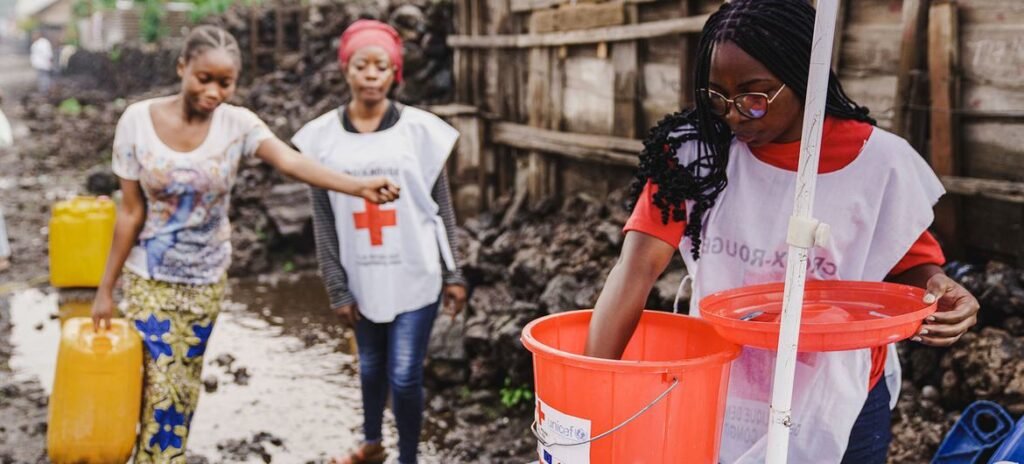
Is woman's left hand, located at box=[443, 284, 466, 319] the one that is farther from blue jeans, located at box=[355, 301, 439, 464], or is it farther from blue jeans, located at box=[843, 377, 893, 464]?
blue jeans, located at box=[843, 377, 893, 464]

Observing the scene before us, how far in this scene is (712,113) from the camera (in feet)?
5.98

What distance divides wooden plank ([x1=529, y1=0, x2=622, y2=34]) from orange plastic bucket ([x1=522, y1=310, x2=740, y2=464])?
4861 millimetres

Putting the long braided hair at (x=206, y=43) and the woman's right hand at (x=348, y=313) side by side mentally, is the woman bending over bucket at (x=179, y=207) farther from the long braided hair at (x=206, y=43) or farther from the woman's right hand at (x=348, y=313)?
the woman's right hand at (x=348, y=313)

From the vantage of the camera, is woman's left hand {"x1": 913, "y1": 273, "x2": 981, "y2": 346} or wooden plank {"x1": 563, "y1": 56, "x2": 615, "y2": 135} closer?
woman's left hand {"x1": 913, "y1": 273, "x2": 981, "y2": 346}

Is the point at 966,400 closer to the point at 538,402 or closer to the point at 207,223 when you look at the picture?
the point at 538,402

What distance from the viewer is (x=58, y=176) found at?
48.7 feet

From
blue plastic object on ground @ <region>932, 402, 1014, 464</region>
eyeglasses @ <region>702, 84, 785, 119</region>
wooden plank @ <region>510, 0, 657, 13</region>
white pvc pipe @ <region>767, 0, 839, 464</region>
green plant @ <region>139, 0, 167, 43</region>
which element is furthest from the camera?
green plant @ <region>139, 0, 167, 43</region>

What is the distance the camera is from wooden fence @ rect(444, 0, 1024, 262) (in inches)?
155

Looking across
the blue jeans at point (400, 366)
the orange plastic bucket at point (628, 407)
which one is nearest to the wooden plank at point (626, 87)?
the blue jeans at point (400, 366)

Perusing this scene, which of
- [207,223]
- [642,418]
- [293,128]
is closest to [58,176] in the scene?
[293,128]

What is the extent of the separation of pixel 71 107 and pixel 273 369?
2302 cm

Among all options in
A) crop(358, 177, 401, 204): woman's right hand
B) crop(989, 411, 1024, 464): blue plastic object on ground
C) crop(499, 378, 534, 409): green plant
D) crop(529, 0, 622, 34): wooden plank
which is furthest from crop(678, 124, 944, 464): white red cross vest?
crop(529, 0, 622, 34): wooden plank

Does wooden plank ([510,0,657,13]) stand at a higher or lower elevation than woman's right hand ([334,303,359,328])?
higher

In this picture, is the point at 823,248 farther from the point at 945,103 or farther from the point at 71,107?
the point at 71,107
